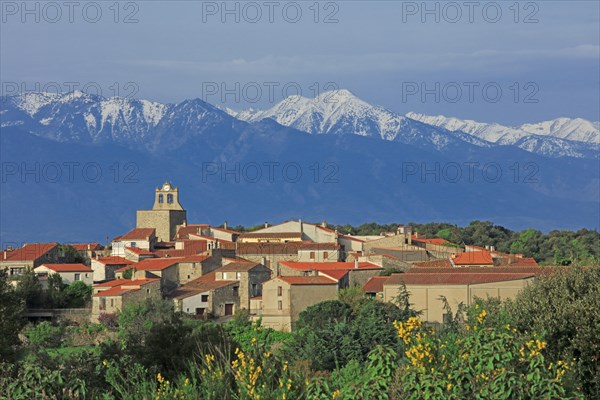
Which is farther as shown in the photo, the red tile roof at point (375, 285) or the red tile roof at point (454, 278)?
the red tile roof at point (375, 285)

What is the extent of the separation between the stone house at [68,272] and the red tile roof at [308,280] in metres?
11.7

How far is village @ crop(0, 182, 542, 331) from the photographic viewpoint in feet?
157

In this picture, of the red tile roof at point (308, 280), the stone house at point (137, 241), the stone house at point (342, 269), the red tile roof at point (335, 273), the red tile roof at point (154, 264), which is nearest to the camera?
the red tile roof at point (308, 280)

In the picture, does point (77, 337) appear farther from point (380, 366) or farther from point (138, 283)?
point (380, 366)

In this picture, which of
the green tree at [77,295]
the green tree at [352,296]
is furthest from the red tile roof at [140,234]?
the green tree at [352,296]

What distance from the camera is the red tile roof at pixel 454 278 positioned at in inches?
1860

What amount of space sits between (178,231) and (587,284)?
182 feet

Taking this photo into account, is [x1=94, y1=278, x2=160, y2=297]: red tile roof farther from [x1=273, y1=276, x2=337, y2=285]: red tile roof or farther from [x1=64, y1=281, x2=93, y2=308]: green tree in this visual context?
[x1=273, y1=276, x2=337, y2=285]: red tile roof

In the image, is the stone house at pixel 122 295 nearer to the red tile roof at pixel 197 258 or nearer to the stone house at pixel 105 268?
the red tile roof at pixel 197 258

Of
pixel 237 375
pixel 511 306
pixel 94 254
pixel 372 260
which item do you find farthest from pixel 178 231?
pixel 237 375

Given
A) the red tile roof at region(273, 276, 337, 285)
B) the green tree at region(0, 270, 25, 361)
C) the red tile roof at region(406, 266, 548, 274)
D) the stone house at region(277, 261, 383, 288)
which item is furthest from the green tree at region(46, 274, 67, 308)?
the green tree at region(0, 270, 25, 361)

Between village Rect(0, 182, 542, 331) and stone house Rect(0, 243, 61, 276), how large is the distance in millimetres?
71

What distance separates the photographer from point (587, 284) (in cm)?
2220

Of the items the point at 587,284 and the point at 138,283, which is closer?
the point at 587,284
